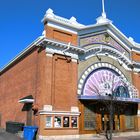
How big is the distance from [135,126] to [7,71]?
56.3 feet

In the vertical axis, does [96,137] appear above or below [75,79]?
below

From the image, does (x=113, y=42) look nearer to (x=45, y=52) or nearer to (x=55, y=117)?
(x=45, y=52)

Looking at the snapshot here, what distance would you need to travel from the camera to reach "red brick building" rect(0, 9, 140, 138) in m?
22.6

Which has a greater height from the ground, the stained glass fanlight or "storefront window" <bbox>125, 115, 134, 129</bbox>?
the stained glass fanlight

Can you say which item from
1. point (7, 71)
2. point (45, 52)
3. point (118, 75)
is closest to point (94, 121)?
point (118, 75)

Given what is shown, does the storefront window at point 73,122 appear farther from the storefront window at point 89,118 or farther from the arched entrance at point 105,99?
the storefront window at point 89,118

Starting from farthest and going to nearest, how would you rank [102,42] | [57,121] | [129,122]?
[129,122] → [102,42] → [57,121]

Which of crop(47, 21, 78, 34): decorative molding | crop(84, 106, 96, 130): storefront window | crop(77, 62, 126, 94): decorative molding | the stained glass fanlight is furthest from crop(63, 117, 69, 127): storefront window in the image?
crop(47, 21, 78, 34): decorative molding

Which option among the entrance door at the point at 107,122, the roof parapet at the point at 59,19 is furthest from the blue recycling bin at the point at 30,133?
the roof parapet at the point at 59,19

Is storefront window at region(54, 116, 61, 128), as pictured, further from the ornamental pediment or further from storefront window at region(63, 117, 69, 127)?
the ornamental pediment

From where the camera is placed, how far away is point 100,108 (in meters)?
25.7

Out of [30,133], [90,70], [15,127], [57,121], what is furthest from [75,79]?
[15,127]

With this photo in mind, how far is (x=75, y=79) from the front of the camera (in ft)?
79.2

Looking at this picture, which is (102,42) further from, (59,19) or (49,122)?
(49,122)
